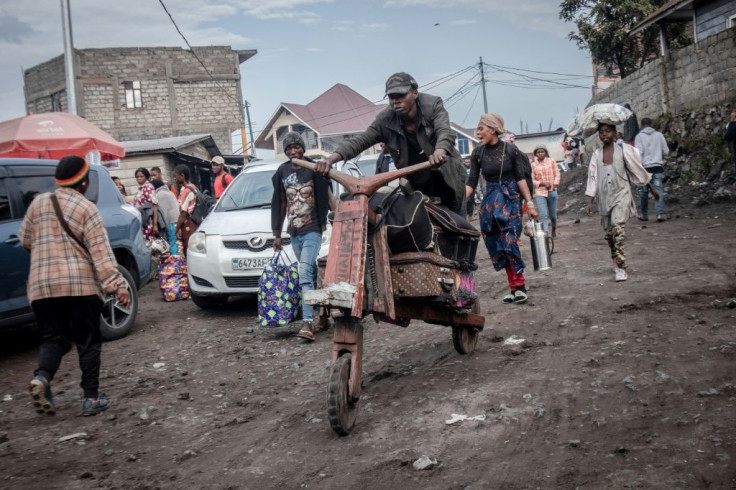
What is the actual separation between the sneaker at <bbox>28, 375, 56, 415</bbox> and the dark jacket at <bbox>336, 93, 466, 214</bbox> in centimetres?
261

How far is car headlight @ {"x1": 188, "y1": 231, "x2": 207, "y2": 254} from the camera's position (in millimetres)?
9294

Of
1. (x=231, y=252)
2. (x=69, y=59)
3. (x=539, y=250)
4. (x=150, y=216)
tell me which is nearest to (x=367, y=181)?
(x=539, y=250)

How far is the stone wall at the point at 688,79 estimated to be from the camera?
737 inches

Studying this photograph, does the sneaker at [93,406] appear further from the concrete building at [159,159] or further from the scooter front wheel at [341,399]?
the concrete building at [159,159]

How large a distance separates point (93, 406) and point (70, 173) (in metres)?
1.70

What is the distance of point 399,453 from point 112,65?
1711 inches

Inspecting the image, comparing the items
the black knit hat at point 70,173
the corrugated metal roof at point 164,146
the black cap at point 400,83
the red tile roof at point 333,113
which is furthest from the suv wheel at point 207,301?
the red tile roof at point 333,113

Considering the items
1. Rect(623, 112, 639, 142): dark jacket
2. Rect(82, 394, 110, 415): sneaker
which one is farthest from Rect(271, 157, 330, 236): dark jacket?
Rect(623, 112, 639, 142): dark jacket

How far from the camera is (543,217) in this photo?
13.5m

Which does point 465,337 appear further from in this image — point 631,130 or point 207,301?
point 631,130

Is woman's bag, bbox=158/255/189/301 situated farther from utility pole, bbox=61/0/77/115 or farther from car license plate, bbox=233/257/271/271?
utility pole, bbox=61/0/77/115

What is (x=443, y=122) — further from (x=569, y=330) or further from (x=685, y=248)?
(x=685, y=248)

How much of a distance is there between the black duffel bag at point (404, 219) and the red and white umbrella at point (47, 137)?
9759mm

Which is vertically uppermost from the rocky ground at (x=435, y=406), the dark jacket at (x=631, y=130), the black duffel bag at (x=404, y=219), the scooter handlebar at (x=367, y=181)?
the dark jacket at (x=631, y=130)
